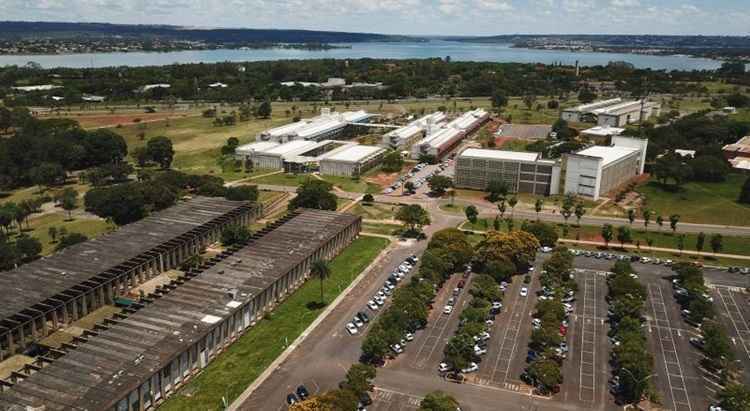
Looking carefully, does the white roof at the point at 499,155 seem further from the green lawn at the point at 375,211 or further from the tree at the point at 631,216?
the tree at the point at 631,216

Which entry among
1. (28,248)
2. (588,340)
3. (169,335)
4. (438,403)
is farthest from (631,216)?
(28,248)

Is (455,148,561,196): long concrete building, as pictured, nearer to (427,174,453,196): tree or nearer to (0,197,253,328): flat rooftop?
(427,174,453,196): tree

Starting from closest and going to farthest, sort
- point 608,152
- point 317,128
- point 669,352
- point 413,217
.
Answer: point 669,352
point 413,217
point 608,152
point 317,128

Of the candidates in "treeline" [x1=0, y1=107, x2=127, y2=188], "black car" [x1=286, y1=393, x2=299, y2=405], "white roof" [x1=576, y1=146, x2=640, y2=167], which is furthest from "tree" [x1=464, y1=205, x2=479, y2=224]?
"treeline" [x1=0, y1=107, x2=127, y2=188]

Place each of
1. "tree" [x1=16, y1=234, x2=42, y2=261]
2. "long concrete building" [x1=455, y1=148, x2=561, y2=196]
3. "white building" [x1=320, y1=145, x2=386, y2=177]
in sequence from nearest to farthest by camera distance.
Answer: "tree" [x1=16, y1=234, x2=42, y2=261], "long concrete building" [x1=455, y1=148, x2=561, y2=196], "white building" [x1=320, y1=145, x2=386, y2=177]

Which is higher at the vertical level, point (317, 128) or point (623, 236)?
point (317, 128)

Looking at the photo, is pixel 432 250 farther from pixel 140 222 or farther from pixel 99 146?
pixel 99 146

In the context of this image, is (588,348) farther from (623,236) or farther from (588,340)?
(623,236)

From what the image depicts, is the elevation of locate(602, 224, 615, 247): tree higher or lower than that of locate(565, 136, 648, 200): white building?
lower
